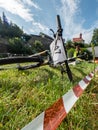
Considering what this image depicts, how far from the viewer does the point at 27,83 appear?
155 inches

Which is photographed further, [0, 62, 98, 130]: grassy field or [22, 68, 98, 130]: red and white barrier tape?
[0, 62, 98, 130]: grassy field

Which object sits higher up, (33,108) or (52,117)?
(52,117)

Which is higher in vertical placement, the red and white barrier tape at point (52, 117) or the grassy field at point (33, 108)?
the red and white barrier tape at point (52, 117)

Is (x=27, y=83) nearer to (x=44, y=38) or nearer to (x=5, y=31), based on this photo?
(x=5, y=31)

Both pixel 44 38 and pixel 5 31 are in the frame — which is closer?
pixel 5 31

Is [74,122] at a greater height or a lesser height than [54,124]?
lesser

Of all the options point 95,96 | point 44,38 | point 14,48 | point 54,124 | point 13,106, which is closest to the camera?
point 54,124

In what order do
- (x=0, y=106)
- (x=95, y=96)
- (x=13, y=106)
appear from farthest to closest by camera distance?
(x=95, y=96) < (x=13, y=106) < (x=0, y=106)

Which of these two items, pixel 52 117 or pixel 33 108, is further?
pixel 33 108

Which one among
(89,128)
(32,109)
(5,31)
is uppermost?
(5,31)

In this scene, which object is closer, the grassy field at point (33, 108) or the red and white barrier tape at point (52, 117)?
the red and white barrier tape at point (52, 117)

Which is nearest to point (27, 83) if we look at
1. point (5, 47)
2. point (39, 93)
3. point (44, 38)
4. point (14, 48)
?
point (39, 93)

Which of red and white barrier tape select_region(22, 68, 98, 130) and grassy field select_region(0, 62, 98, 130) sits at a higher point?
red and white barrier tape select_region(22, 68, 98, 130)

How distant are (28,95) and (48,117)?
136cm
